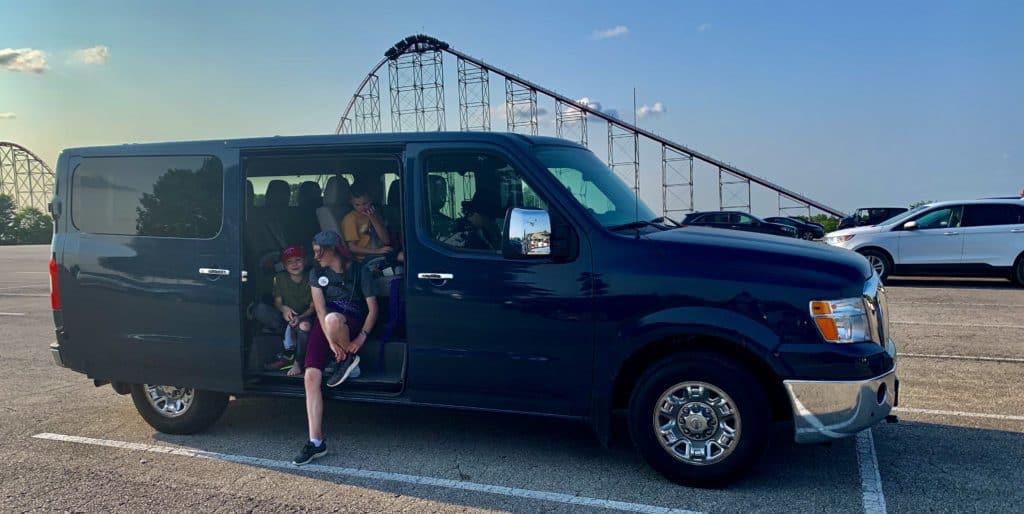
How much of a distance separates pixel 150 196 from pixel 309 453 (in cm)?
224

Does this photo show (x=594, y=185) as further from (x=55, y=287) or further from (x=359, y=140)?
(x=55, y=287)

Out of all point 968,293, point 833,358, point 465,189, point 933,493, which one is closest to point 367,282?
point 465,189

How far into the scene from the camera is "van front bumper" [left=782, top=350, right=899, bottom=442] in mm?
4133

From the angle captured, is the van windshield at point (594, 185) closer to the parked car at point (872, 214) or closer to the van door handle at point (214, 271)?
the van door handle at point (214, 271)

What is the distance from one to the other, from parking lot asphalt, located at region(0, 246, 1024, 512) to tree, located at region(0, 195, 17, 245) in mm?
47031

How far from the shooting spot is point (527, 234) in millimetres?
4426

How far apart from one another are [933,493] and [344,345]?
3664 millimetres

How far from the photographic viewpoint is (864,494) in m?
4.29

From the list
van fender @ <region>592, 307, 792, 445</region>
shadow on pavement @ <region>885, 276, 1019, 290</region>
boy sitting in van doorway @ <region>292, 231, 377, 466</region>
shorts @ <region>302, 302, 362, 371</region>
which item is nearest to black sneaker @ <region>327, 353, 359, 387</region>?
boy sitting in van doorway @ <region>292, 231, 377, 466</region>

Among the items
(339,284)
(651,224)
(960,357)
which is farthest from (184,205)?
(960,357)

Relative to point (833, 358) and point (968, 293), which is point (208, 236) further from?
point (968, 293)

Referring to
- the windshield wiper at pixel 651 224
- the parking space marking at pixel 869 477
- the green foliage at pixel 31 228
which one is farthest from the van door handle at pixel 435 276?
the green foliage at pixel 31 228

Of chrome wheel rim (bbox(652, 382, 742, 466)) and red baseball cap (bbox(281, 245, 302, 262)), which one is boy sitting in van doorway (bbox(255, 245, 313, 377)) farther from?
chrome wheel rim (bbox(652, 382, 742, 466))

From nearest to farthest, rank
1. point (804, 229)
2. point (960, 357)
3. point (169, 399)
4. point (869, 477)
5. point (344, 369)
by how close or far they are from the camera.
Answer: point (869, 477) → point (344, 369) → point (169, 399) → point (960, 357) → point (804, 229)
